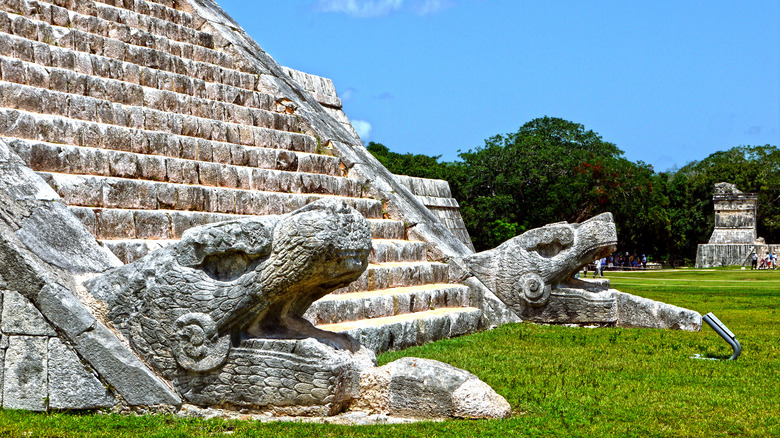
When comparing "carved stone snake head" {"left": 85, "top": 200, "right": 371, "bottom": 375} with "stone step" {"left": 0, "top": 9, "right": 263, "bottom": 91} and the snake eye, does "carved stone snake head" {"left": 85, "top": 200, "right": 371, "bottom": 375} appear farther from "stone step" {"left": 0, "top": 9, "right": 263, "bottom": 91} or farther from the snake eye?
"stone step" {"left": 0, "top": 9, "right": 263, "bottom": 91}

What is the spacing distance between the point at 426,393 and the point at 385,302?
2810 millimetres

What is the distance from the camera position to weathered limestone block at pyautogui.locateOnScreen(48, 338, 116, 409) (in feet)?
16.1

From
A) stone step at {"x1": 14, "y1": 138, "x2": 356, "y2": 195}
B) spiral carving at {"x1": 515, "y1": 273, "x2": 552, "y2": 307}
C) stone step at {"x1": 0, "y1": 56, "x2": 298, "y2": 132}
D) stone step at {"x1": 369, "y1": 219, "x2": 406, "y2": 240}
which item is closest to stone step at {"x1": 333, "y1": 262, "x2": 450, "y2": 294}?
stone step at {"x1": 14, "y1": 138, "x2": 356, "y2": 195}

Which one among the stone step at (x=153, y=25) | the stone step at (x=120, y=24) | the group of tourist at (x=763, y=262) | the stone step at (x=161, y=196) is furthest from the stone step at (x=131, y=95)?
the group of tourist at (x=763, y=262)

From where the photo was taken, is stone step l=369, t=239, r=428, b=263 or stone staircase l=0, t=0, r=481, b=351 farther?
stone step l=369, t=239, r=428, b=263

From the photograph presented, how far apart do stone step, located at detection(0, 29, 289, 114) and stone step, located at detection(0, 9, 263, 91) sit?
0.7 inches

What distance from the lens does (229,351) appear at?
4980 mm

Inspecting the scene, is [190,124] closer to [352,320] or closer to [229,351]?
[352,320]

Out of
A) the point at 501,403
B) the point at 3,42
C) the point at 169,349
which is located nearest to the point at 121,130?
the point at 3,42

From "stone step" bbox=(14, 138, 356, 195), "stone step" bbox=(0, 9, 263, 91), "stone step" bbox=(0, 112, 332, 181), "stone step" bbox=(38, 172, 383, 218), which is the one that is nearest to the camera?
"stone step" bbox=(38, 172, 383, 218)

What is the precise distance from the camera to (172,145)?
8.11m

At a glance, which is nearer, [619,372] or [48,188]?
[48,188]

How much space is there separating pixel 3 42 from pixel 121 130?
59.3 inches

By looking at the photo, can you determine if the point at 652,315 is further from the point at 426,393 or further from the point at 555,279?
the point at 426,393
